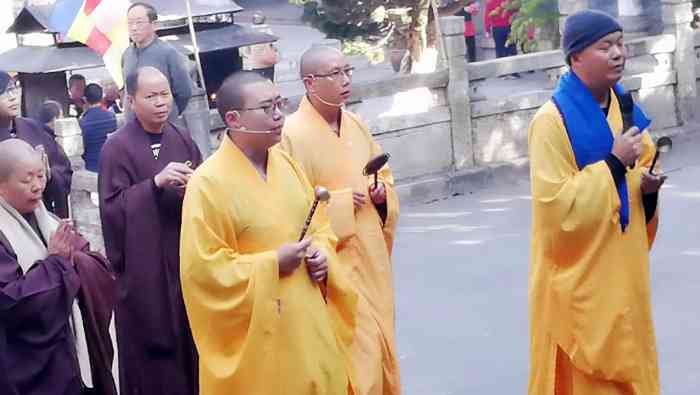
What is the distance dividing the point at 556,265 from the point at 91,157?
21.6 feet

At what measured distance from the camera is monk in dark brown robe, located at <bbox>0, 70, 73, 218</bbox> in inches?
253

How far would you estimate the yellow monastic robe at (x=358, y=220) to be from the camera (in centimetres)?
552

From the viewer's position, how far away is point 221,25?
14602 mm

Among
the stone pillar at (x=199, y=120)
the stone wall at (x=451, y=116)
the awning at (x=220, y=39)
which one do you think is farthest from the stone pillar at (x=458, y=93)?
the awning at (x=220, y=39)

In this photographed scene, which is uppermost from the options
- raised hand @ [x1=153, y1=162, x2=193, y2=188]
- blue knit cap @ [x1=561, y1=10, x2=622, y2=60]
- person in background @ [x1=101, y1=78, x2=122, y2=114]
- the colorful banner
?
blue knit cap @ [x1=561, y1=10, x2=622, y2=60]

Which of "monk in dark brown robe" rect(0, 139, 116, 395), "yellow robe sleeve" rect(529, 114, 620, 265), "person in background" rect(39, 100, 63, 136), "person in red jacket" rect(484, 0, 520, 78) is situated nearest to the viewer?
"monk in dark brown robe" rect(0, 139, 116, 395)

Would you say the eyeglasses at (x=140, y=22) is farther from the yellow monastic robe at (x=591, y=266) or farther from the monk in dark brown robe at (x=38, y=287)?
the yellow monastic robe at (x=591, y=266)

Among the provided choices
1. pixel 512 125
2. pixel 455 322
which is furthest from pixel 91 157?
pixel 455 322

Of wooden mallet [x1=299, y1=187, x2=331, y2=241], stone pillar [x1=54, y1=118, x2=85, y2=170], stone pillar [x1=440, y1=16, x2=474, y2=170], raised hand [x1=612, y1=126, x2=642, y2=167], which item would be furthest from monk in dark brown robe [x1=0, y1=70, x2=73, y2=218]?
stone pillar [x1=440, y1=16, x2=474, y2=170]

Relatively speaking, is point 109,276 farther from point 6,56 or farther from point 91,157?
point 6,56

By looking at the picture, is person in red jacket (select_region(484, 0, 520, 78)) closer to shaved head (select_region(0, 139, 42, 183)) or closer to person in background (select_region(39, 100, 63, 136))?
person in background (select_region(39, 100, 63, 136))

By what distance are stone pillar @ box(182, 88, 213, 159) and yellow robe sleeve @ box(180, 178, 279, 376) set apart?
17.4ft

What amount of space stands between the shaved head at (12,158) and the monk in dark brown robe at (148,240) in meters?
0.86

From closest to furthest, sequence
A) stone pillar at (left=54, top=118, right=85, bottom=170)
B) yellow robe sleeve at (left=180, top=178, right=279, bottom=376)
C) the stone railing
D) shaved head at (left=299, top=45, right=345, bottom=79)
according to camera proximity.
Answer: yellow robe sleeve at (left=180, top=178, right=279, bottom=376)
shaved head at (left=299, top=45, right=345, bottom=79)
stone pillar at (left=54, top=118, right=85, bottom=170)
the stone railing
